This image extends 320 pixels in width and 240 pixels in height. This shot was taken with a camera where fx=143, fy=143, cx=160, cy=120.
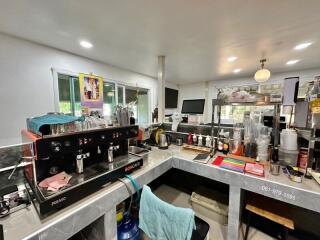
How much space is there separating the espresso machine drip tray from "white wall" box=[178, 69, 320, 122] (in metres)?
4.60

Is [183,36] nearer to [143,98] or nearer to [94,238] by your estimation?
[94,238]

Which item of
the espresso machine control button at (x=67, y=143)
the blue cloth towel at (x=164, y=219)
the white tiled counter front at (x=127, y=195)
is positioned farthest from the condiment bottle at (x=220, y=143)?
the espresso machine control button at (x=67, y=143)

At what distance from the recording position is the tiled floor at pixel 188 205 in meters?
1.43

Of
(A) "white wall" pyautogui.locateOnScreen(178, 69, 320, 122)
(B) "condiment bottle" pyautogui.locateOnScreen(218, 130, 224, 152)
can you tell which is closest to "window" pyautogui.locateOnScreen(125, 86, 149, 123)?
(A) "white wall" pyautogui.locateOnScreen(178, 69, 320, 122)

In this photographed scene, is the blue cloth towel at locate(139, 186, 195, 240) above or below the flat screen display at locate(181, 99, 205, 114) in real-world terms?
below

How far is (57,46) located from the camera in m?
2.46

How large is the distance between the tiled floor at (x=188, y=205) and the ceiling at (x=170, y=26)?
90.5 inches

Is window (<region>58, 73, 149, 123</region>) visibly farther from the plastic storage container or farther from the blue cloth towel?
A: the plastic storage container

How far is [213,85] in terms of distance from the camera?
5617 mm

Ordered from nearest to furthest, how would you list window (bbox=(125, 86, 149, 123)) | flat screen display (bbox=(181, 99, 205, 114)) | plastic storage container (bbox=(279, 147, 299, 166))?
1. plastic storage container (bbox=(279, 147, 299, 166))
2. flat screen display (bbox=(181, 99, 205, 114))
3. window (bbox=(125, 86, 149, 123))

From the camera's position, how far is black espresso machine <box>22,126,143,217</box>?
2.47ft

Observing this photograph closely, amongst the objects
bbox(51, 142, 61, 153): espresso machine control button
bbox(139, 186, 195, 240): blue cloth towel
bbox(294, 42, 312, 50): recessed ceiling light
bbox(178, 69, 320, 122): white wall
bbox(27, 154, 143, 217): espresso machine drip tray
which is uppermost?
bbox(294, 42, 312, 50): recessed ceiling light

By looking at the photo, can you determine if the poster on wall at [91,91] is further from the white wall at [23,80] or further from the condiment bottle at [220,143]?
the condiment bottle at [220,143]

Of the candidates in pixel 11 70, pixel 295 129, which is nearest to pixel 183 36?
pixel 295 129
